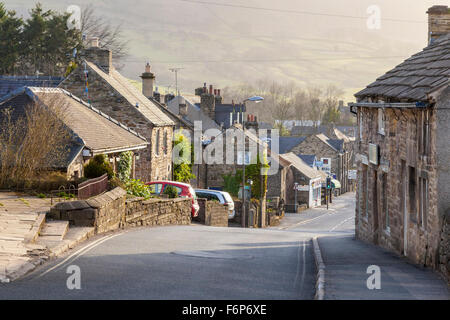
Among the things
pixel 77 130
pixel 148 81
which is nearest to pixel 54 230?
pixel 77 130

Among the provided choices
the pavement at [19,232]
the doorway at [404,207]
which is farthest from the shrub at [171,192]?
the doorway at [404,207]

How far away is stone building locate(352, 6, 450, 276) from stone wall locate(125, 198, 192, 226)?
6.69 meters

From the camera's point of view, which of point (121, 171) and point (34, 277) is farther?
point (121, 171)

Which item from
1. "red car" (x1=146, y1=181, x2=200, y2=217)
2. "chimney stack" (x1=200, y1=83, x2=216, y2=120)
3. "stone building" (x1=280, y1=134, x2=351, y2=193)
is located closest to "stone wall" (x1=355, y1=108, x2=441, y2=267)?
"red car" (x1=146, y1=181, x2=200, y2=217)

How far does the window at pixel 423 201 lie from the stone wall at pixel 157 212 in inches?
345

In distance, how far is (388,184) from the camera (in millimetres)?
18219

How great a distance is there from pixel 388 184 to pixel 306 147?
74.3 meters

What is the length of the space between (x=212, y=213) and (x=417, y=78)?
16776mm

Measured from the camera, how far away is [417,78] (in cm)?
1594

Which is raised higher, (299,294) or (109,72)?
(109,72)

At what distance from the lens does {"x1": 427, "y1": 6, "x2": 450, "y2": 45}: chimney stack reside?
73.5ft
